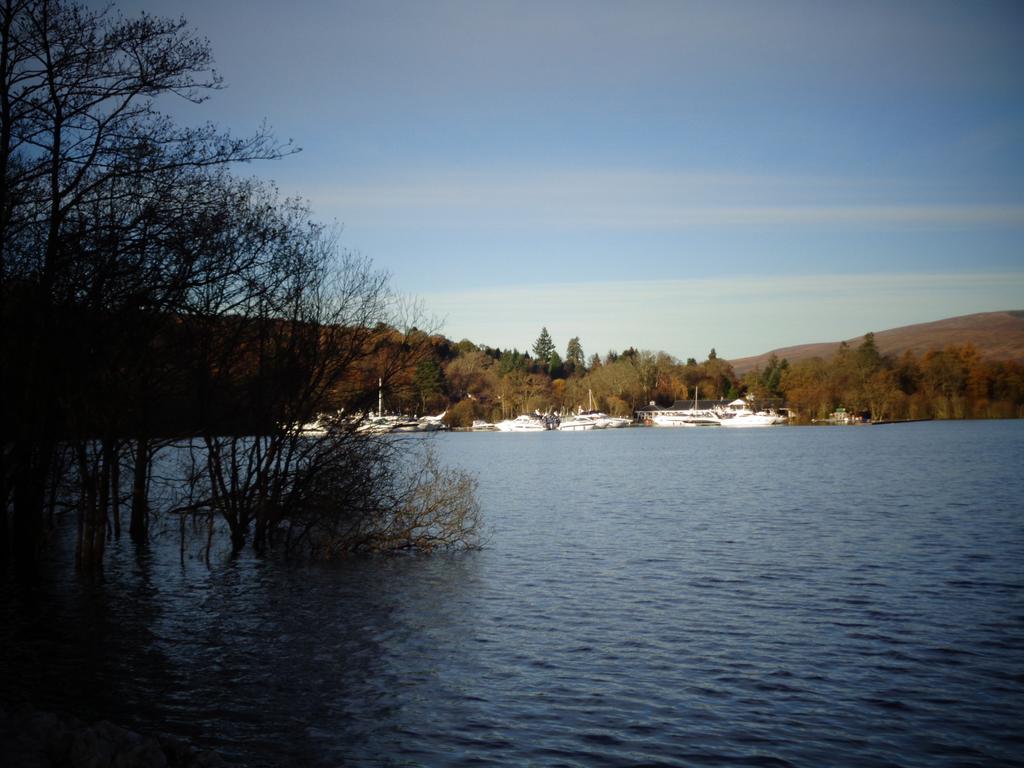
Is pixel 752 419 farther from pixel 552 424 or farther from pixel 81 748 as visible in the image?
pixel 81 748

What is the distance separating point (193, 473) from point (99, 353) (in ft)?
30.2

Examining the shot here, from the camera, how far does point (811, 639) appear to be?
15.0 metres

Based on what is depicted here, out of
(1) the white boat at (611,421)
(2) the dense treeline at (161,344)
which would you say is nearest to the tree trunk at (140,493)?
(2) the dense treeline at (161,344)

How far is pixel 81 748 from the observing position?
7.81 metres

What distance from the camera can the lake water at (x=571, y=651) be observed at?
10469 millimetres

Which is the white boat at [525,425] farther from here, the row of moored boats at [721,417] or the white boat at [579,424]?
the row of moored boats at [721,417]

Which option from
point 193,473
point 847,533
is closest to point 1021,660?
point 847,533

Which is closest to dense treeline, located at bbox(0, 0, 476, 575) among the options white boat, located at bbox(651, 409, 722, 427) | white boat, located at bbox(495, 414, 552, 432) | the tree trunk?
the tree trunk

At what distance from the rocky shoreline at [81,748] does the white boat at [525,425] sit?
165244 mm

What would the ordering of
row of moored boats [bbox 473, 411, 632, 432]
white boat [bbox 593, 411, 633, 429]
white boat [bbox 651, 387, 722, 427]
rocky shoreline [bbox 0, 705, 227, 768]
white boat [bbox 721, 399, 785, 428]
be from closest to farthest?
rocky shoreline [bbox 0, 705, 227, 768] < row of moored boats [bbox 473, 411, 632, 432] < white boat [bbox 721, 399, 785, 428] < white boat [bbox 593, 411, 633, 429] < white boat [bbox 651, 387, 722, 427]

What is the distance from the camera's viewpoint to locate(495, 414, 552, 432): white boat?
174 metres

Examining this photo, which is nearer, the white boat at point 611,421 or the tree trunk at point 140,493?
the tree trunk at point 140,493

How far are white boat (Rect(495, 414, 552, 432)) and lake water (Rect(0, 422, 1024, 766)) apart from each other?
145 m

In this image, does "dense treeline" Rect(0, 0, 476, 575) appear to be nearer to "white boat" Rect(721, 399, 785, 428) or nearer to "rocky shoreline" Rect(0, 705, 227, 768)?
"rocky shoreline" Rect(0, 705, 227, 768)
